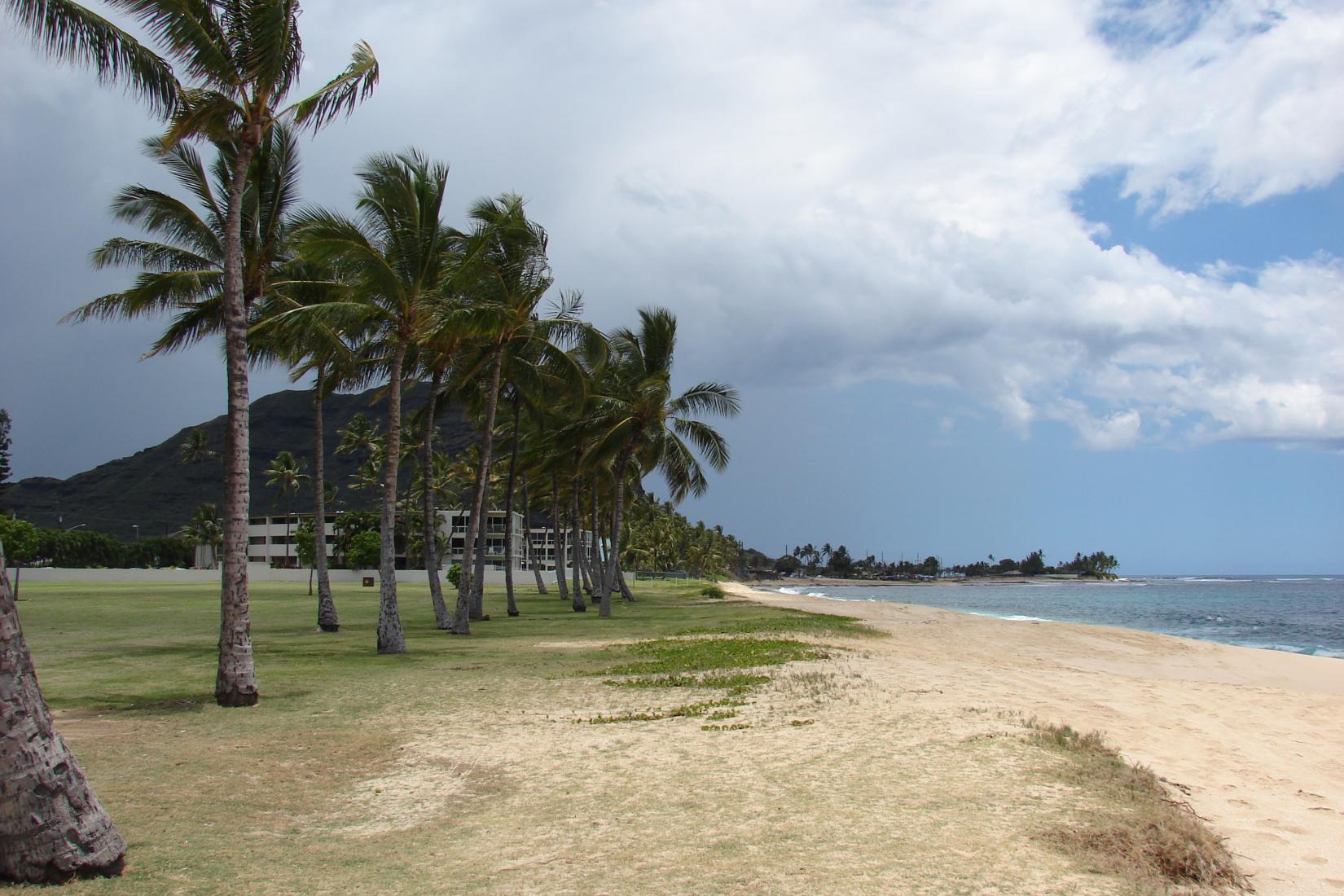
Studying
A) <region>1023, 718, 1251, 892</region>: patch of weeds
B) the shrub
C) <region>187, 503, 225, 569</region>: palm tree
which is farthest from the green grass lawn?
<region>187, 503, 225, 569</region>: palm tree

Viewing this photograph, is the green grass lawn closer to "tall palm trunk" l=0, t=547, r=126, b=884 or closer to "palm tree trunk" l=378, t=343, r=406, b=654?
"tall palm trunk" l=0, t=547, r=126, b=884

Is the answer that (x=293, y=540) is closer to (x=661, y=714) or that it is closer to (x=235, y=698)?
(x=235, y=698)

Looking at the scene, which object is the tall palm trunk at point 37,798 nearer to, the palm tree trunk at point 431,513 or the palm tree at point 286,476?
the palm tree trunk at point 431,513

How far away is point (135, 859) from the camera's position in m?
5.37

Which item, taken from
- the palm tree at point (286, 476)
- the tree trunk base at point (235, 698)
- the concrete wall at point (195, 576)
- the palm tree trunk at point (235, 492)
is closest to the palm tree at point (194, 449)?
the palm tree at point (286, 476)

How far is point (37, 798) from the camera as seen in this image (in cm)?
490

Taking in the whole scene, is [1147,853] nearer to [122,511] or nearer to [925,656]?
[925,656]

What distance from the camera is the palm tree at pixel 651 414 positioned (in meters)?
30.1

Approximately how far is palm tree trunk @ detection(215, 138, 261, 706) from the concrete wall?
4845 centimetres

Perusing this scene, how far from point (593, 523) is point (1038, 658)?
19493 mm

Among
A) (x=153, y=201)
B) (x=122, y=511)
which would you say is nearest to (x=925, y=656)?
(x=153, y=201)

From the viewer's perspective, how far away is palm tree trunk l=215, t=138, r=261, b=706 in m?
10.9

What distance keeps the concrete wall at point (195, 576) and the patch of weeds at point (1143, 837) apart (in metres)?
56.1

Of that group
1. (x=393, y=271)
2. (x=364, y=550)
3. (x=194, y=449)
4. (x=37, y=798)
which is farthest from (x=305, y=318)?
(x=194, y=449)
